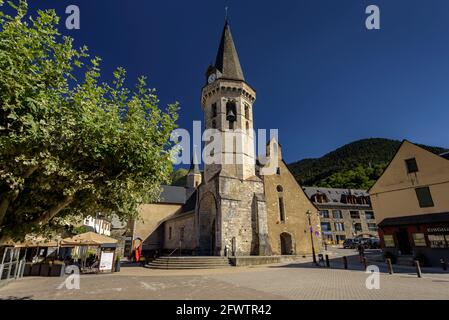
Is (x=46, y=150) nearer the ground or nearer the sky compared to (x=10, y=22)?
nearer the ground

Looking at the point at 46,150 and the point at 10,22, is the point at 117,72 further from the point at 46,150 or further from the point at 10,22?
the point at 46,150

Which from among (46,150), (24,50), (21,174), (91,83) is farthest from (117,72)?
(21,174)

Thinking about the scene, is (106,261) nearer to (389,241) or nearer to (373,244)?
(389,241)

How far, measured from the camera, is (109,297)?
8.86 m

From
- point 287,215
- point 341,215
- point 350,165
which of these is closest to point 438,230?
point 287,215

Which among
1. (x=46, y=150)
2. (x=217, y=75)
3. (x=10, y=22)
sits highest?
(x=217, y=75)

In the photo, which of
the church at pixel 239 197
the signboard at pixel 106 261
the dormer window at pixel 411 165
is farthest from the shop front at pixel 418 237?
the signboard at pixel 106 261

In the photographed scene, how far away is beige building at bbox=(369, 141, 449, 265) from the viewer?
17.0 m

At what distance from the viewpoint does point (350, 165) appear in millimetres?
96312

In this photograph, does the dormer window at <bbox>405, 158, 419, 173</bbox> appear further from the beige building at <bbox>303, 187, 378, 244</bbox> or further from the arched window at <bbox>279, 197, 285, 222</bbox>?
the beige building at <bbox>303, 187, 378, 244</bbox>

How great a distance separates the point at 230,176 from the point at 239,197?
212 centimetres

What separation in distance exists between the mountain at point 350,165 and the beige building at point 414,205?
2132 inches

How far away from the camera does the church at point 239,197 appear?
2220 cm

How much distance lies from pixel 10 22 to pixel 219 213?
734 inches
